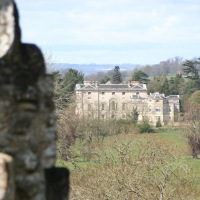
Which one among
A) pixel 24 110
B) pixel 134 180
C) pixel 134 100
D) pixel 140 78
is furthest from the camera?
Answer: pixel 140 78

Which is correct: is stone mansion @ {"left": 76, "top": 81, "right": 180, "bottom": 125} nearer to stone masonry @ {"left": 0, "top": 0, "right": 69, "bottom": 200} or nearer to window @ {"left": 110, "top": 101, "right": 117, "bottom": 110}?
window @ {"left": 110, "top": 101, "right": 117, "bottom": 110}

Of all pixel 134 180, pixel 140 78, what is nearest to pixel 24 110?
pixel 134 180

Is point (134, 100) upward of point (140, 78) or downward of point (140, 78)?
downward

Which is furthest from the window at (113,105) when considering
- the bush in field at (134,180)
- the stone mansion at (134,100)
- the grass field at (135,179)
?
the bush in field at (134,180)

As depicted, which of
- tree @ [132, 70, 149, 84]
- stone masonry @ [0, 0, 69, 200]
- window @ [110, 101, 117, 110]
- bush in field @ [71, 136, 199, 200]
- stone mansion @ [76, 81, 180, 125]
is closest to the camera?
stone masonry @ [0, 0, 69, 200]

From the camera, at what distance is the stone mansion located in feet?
295

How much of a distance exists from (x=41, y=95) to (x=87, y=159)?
3062cm

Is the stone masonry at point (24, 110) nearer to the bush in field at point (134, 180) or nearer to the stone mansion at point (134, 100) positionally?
the bush in field at point (134, 180)

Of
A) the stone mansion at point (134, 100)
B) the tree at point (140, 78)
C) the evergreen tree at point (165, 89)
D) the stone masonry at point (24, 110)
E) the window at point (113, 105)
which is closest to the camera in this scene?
the stone masonry at point (24, 110)

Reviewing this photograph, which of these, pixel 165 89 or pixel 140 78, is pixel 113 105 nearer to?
Answer: pixel 165 89

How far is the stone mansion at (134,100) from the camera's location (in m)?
90.0

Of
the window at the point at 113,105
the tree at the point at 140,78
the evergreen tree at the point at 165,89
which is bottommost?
the window at the point at 113,105

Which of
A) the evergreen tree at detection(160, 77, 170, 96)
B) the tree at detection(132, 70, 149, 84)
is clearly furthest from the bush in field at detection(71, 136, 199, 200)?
the tree at detection(132, 70, 149, 84)

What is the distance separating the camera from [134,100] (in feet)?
301
